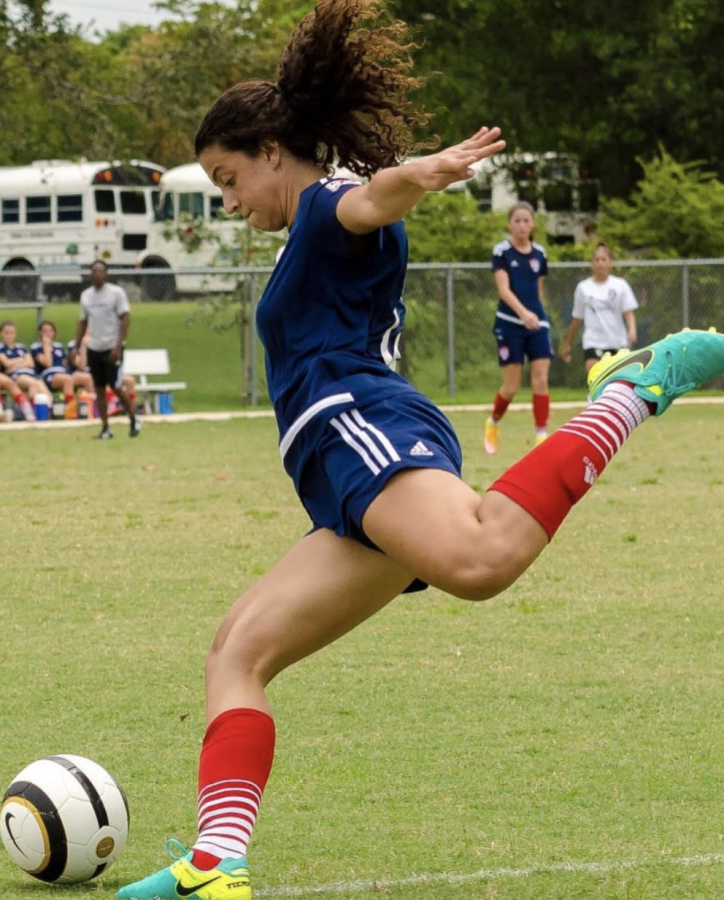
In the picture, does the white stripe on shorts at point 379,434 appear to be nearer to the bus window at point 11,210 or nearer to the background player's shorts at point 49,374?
the background player's shorts at point 49,374

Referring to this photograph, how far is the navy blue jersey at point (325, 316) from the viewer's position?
12.3ft

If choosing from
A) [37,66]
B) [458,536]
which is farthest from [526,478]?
[37,66]

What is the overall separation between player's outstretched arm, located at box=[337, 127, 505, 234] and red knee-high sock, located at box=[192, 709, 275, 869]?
1233 mm

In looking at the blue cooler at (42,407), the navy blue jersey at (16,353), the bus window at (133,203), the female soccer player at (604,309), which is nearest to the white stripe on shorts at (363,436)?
the female soccer player at (604,309)

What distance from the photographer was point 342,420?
12.4ft

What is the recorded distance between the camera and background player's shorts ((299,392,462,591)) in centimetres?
371

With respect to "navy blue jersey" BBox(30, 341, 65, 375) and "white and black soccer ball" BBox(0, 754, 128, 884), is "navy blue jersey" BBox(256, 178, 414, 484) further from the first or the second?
"navy blue jersey" BBox(30, 341, 65, 375)

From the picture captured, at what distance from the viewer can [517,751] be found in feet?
17.8

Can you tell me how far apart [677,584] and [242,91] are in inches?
212

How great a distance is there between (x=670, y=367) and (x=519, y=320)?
12.2m

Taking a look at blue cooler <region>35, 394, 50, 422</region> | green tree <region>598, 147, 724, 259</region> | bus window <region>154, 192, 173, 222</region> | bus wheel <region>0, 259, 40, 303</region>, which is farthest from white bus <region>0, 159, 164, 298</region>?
blue cooler <region>35, 394, 50, 422</region>

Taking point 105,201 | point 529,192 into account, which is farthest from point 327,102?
point 105,201

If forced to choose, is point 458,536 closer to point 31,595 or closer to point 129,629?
point 129,629

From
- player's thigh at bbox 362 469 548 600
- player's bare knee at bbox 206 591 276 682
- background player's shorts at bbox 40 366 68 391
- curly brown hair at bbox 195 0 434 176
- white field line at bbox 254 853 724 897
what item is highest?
curly brown hair at bbox 195 0 434 176
